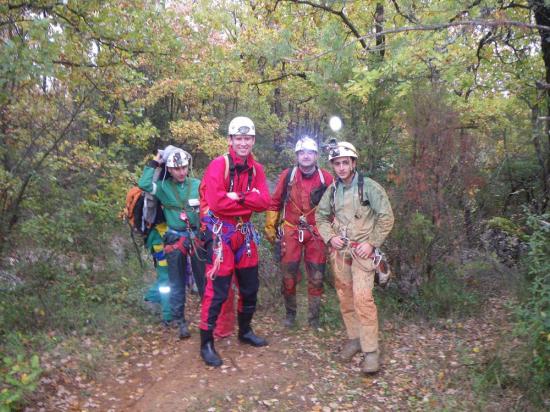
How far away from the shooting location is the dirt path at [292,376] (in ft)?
14.1

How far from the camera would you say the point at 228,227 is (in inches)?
193

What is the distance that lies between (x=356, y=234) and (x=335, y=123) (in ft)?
8.29

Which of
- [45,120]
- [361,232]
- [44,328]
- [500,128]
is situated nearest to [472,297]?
[361,232]

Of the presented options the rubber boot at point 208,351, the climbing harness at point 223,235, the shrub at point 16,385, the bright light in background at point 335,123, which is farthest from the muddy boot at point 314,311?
the shrub at point 16,385

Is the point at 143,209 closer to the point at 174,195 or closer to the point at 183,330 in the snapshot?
the point at 174,195

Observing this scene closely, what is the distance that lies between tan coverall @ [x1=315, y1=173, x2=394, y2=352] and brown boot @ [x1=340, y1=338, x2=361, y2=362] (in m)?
0.07

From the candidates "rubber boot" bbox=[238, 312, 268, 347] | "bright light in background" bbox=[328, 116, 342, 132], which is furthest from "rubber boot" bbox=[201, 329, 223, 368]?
"bright light in background" bbox=[328, 116, 342, 132]

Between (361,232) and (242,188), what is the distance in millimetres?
1359

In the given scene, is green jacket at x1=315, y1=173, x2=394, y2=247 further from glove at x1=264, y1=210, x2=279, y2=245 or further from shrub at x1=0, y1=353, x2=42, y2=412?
shrub at x1=0, y1=353, x2=42, y2=412

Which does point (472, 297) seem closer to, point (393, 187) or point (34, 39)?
point (393, 187)

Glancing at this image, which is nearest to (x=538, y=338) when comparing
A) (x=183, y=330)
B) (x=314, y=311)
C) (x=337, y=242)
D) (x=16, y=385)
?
(x=337, y=242)

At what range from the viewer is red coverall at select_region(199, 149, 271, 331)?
15.7ft

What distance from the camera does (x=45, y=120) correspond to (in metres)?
5.79

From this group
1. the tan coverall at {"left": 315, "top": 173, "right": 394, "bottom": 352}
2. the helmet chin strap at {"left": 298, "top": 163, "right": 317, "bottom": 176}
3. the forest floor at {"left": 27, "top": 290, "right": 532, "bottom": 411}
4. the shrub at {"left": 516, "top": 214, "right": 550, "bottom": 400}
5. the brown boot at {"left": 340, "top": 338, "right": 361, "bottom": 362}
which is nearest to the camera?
the shrub at {"left": 516, "top": 214, "right": 550, "bottom": 400}
